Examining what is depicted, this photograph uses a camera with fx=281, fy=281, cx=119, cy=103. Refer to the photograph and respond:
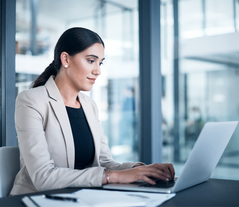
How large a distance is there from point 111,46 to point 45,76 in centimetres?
410

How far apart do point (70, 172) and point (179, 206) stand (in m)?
0.47

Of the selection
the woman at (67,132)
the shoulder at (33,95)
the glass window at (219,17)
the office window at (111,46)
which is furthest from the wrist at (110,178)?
the office window at (111,46)

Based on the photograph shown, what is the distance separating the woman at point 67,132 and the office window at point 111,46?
10.9 ft

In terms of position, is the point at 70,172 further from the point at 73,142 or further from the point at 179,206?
the point at 179,206

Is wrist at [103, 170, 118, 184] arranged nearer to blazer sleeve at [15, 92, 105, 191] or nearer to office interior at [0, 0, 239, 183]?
blazer sleeve at [15, 92, 105, 191]

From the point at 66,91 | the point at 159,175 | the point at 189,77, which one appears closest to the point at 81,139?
the point at 66,91

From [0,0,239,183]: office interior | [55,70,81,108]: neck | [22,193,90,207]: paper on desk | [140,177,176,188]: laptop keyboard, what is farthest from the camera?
[0,0,239,183]: office interior

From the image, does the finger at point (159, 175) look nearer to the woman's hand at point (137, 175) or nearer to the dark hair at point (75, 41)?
the woman's hand at point (137, 175)

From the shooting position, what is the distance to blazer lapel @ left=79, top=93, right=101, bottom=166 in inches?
59.1

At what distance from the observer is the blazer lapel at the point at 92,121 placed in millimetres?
1500

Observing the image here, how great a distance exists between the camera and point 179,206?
770 mm

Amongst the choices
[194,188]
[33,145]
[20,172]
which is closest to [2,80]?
[20,172]

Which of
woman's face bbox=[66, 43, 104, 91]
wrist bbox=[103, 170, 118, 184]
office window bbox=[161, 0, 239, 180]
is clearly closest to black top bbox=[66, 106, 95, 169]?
woman's face bbox=[66, 43, 104, 91]

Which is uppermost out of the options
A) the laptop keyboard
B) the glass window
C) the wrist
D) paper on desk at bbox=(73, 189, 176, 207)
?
the glass window
